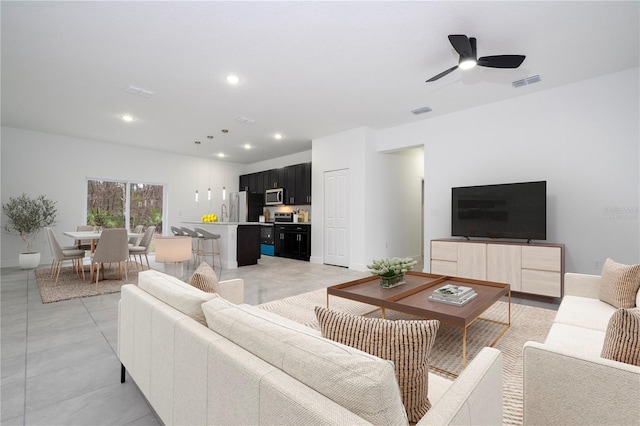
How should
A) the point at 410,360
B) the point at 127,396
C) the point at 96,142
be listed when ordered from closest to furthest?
the point at 410,360
the point at 127,396
the point at 96,142

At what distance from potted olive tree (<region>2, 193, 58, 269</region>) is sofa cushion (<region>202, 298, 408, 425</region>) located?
7.19 meters

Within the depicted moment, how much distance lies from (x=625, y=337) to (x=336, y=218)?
5.41 meters

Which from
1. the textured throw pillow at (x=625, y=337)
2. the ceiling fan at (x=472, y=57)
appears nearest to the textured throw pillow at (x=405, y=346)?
the textured throw pillow at (x=625, y=337)

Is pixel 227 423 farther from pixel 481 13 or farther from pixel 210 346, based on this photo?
pixel 481 13

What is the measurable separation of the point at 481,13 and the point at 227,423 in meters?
3.42

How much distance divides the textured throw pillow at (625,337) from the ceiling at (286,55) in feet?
8.38

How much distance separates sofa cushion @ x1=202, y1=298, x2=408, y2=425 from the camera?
2.23 feet

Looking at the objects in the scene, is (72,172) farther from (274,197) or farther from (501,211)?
(501,211)

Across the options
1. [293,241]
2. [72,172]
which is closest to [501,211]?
[293,241]

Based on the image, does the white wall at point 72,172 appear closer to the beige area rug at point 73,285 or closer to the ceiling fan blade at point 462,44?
the beige area rug at point 73,285

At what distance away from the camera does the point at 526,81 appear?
393cm

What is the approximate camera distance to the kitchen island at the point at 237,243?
6.14 meters

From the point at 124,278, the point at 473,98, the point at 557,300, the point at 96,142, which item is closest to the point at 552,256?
the point at 557,300

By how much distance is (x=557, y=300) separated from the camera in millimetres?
3838
